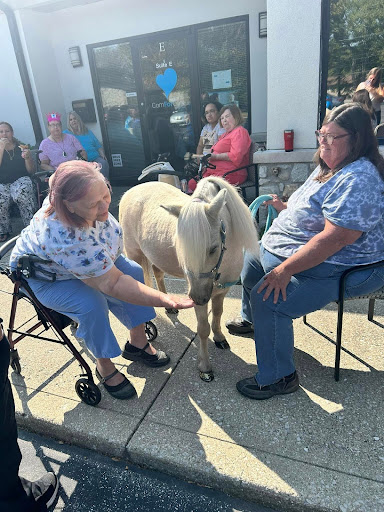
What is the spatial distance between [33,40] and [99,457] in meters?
7.54

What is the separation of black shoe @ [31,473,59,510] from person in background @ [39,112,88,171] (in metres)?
5.24

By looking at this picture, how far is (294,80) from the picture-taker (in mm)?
4648

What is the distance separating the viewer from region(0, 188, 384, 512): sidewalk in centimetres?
193

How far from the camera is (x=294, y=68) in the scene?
4.59 metres

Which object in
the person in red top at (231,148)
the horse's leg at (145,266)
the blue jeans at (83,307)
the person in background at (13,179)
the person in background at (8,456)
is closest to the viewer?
the person in background at (8,456)

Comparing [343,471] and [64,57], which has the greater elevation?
[64,57]

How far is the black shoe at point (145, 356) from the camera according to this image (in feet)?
9.36

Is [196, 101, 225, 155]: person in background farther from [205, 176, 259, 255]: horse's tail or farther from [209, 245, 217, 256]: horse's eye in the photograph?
[209, 245, 217, 256]: horse's eye

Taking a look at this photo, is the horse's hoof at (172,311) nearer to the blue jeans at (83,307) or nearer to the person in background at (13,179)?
the blue jeans at (83,307)

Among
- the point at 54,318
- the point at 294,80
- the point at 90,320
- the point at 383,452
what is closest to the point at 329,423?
the point at 383,452

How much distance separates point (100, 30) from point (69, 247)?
21.6 feet

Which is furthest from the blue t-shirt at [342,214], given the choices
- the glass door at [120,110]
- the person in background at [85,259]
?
the glass door at [120,110]

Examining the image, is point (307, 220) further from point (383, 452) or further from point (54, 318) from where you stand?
point (54, 318)

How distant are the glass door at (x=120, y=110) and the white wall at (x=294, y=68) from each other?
11.6 feet
